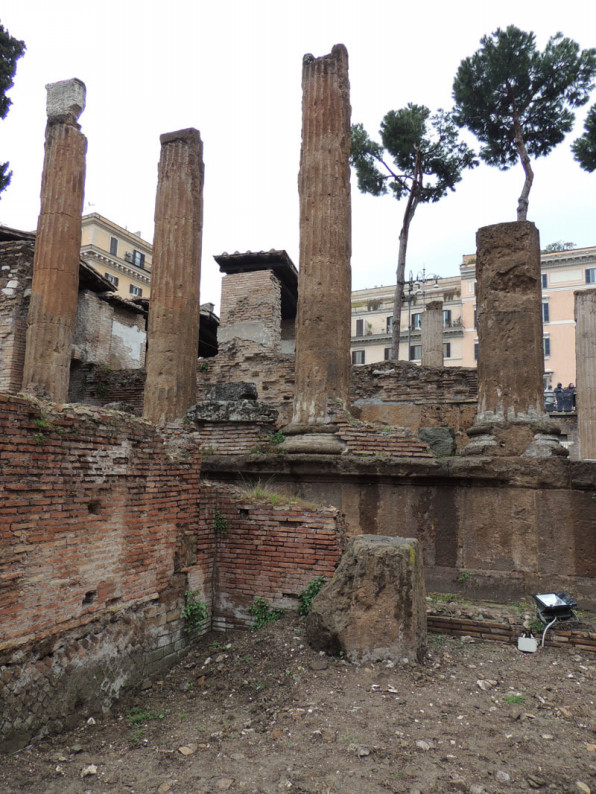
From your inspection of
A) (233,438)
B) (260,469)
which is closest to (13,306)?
(233,438)

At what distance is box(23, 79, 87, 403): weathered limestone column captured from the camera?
11.6m

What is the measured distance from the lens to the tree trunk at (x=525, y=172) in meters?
19.3

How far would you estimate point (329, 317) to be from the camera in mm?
8836

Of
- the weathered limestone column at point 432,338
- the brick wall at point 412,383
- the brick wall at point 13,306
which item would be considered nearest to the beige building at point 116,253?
the brick wall at point 13,306

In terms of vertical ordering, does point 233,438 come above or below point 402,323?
below

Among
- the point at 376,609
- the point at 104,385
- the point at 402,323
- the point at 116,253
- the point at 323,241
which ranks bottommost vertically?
the point at 376,609

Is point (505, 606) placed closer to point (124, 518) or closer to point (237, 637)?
point (237, 637)

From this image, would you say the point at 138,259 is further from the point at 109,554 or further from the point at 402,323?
the point at 109,554

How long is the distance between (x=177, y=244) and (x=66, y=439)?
7.63 m

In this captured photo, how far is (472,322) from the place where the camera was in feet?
140

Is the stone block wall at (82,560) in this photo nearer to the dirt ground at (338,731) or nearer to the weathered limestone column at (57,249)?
the dirt ground at (338,731)

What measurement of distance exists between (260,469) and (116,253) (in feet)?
123

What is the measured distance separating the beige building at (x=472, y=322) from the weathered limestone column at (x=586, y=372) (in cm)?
2688

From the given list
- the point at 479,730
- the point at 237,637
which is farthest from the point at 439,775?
the point at 237,637
